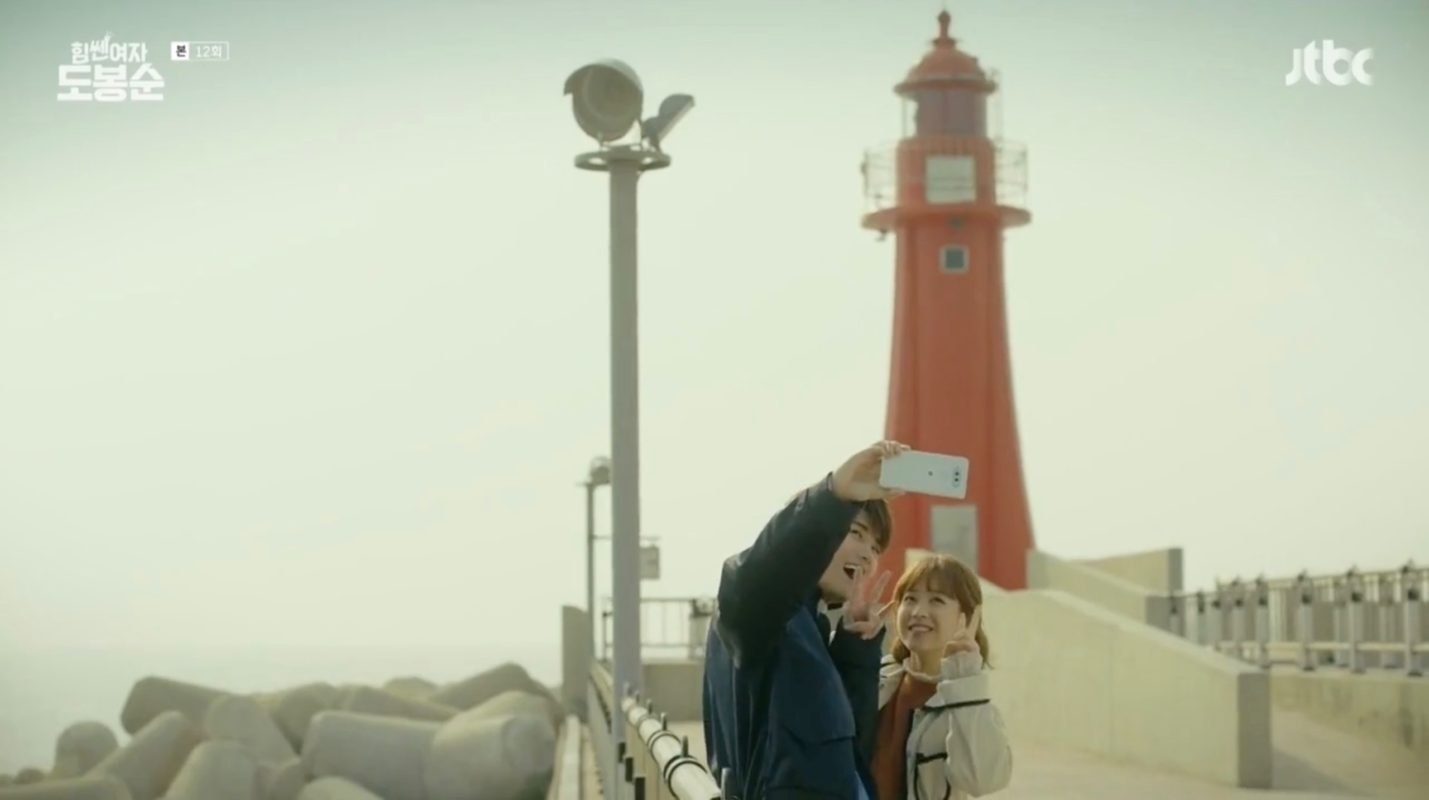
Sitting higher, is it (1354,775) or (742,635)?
(742,635)

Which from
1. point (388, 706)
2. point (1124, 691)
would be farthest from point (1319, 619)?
point (388, 706)

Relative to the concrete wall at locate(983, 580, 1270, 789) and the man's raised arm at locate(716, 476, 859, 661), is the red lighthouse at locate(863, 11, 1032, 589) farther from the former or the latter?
the man's raised arm at locate(716, 476, 859, 661)

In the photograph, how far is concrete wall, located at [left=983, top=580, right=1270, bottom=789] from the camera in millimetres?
12266

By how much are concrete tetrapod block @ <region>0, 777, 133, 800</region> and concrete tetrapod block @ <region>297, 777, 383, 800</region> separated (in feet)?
5.35

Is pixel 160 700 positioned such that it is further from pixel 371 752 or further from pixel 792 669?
pixel 792 669

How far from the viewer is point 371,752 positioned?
24.0 meters

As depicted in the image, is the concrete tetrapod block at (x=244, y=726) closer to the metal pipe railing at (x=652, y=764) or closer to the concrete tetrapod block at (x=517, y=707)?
the concrete tetrapod block at (x=517, y=707)

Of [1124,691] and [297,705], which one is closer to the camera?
[1124,691]

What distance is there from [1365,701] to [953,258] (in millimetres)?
15245

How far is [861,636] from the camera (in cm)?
469

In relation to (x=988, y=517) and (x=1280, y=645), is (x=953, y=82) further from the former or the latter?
(x=1280, y=645)

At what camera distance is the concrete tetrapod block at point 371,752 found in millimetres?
23641

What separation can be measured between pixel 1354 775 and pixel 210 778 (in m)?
12.8

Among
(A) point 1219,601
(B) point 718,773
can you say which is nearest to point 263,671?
(A) point 1219,601
